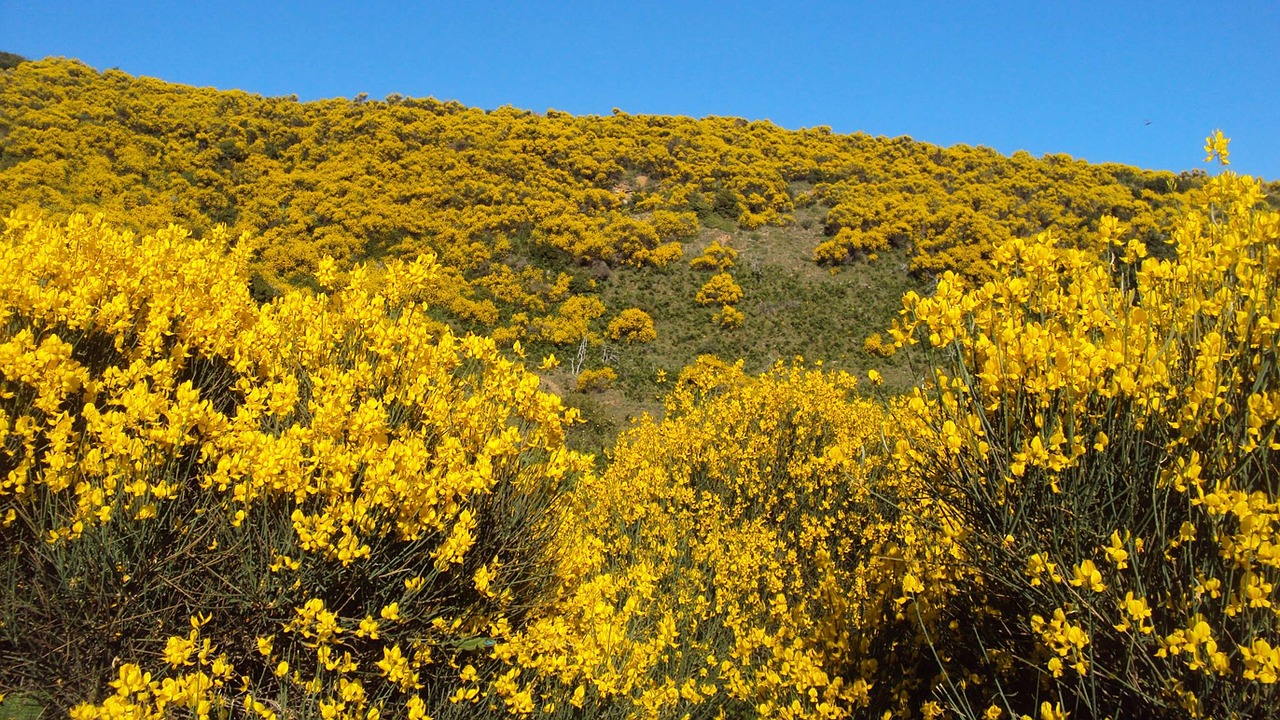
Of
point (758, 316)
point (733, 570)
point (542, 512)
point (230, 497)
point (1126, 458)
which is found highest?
point (758, 316)

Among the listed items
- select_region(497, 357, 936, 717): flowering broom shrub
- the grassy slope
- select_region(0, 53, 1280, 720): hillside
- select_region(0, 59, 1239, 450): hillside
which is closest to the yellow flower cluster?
the grassy slope

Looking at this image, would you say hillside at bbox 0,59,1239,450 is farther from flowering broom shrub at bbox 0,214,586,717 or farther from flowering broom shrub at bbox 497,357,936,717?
flowering broom shrub at bbox 0,214,586,717

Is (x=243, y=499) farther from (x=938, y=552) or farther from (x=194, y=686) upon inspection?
(x=938, y=552)

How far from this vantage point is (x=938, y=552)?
387 centimetres

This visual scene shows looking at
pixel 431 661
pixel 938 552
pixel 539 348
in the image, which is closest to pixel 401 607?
pixel 431 661

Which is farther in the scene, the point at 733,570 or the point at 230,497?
the point at 733,570

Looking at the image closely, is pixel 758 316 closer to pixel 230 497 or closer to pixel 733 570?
pixel 733 570

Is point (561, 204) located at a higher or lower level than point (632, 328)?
higher

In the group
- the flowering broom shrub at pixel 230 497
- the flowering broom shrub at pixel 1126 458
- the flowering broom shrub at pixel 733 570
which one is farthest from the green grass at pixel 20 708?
the flowering broom shrub at pixel 1126 458

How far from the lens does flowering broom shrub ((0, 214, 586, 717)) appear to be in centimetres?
334

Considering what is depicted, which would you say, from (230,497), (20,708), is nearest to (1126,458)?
(230,497)

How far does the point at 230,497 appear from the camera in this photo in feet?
11.9

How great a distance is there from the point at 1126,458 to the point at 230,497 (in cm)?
388

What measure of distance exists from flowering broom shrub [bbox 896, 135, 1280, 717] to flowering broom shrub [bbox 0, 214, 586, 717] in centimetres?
246
